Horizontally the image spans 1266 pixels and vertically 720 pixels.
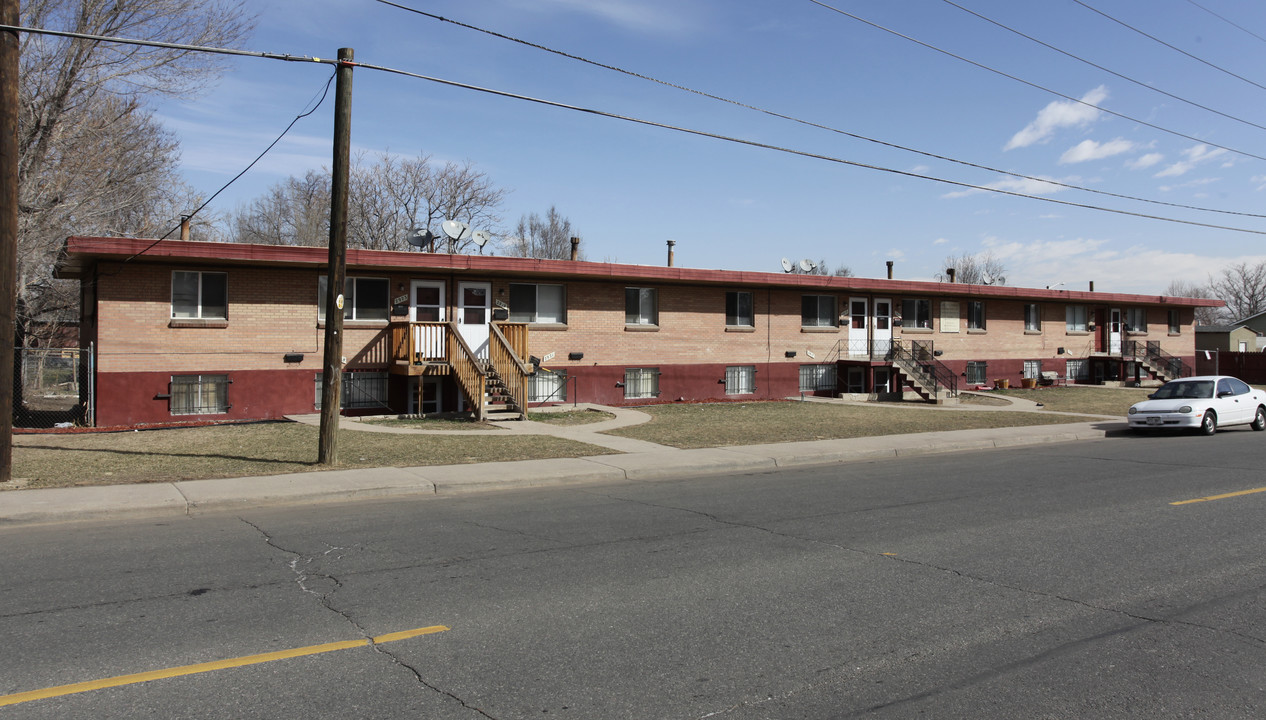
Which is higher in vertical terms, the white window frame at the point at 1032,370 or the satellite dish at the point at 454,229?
the satellite dish at the point at 454,229

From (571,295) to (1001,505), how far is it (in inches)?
647

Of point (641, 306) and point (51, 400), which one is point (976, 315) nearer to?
point (641, 306)

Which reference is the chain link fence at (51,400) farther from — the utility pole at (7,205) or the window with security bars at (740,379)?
the window with security bars at (740,379)

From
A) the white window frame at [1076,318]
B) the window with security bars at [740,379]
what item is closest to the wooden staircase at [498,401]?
the window with security bars at [740,379]

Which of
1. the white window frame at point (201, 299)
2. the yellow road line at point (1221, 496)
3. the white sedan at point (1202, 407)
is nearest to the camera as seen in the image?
the yellow road line at point (1221, 496)

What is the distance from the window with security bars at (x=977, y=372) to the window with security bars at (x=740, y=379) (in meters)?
11.5

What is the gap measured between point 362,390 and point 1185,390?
2090 centimetres

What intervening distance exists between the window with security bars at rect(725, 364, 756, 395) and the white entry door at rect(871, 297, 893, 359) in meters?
5.90

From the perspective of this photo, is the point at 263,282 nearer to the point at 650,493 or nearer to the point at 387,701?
the point at 650,493

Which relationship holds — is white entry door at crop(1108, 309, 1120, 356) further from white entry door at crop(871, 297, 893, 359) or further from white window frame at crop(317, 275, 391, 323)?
white window frame at crop(317, 275, 391, 323)

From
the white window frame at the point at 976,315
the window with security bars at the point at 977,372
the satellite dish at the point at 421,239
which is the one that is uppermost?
the satellite dish at the point at 421,239

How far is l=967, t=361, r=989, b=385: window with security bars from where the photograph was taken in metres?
34.7

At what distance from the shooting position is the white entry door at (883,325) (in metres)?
31.6

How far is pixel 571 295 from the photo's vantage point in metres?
24.8
